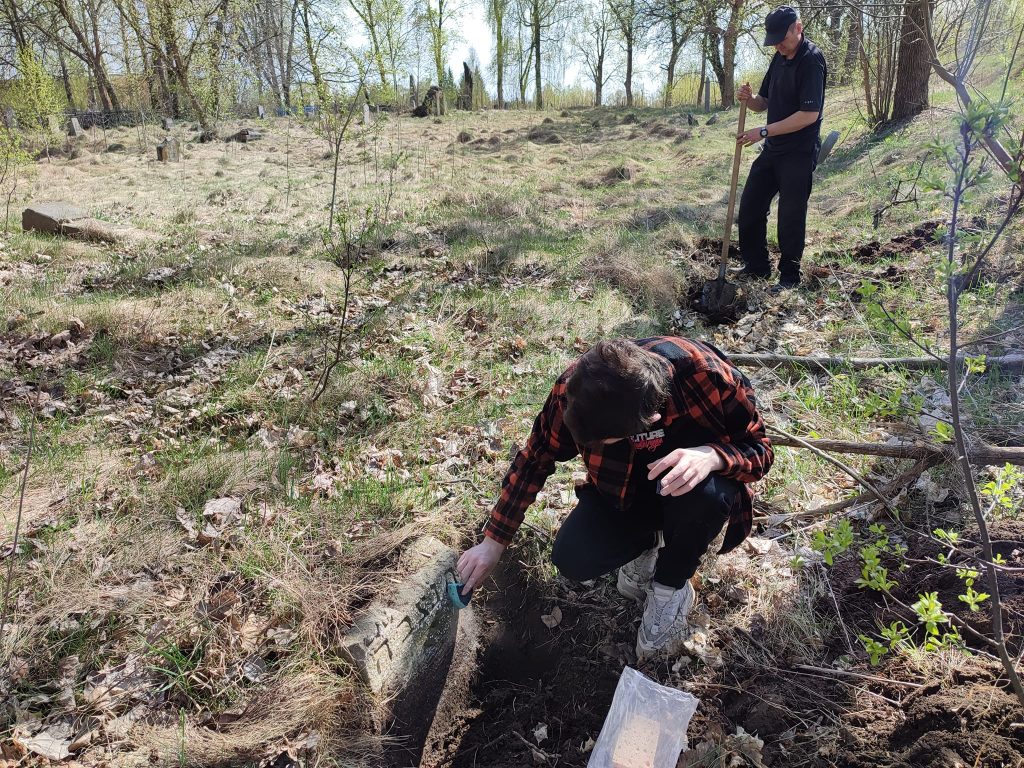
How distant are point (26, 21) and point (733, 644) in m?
21.4

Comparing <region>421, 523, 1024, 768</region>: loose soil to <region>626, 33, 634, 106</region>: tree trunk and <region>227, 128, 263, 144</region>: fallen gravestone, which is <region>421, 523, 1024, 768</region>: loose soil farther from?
<region>626, 33, 634, 106</region>: tree trunk

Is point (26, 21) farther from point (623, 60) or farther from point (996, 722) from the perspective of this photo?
point (623, 60)

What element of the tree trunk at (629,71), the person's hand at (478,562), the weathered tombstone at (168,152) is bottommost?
the person's hand at (478,562)

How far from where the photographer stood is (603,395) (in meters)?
1.50

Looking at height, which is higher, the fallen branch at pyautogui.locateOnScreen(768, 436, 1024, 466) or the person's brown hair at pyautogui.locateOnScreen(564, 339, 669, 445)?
the person's brown hair at pyautogui.locateOnScreen(564, 339, 669, 445)

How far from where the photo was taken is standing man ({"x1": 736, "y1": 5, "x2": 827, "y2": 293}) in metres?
4.32

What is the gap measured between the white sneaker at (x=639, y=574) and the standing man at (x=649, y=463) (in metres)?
0.04

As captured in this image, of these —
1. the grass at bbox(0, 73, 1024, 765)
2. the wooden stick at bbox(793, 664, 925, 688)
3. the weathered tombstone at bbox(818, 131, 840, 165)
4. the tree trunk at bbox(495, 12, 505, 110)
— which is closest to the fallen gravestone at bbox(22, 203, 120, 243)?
the grass at bbox(0, 73, 1024, 765)

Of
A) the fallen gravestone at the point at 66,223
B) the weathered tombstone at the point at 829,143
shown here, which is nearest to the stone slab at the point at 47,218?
the fallen gravestone at the point at 66,223

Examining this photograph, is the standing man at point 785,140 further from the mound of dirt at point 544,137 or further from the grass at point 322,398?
the mound of dirt at point 544,137

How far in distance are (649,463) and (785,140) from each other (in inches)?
149

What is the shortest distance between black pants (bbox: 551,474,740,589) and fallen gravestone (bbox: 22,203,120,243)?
6484mm

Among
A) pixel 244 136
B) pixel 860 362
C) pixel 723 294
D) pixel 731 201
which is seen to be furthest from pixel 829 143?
pixel 244 136

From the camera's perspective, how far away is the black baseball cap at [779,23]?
4.13 meters
